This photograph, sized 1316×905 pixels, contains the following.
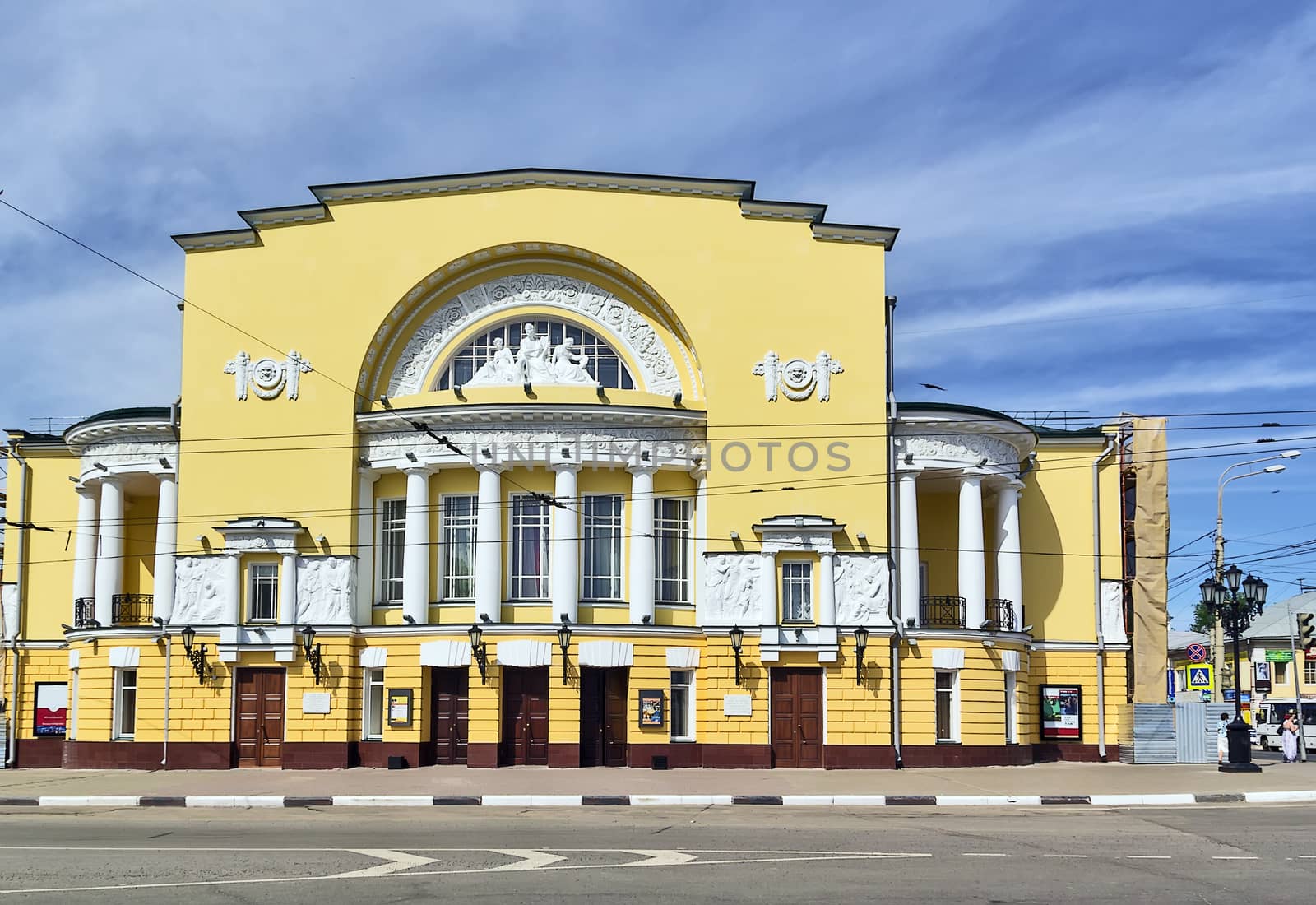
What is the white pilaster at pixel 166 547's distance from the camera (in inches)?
1369

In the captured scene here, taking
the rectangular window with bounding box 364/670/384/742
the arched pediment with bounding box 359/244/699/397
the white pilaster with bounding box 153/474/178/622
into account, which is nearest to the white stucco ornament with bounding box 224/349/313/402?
the arched pediment with bounding box 359/244/699/397

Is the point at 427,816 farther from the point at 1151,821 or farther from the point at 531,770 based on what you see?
the point at 1151,821

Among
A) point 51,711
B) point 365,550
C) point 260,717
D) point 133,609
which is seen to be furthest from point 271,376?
point 51,711

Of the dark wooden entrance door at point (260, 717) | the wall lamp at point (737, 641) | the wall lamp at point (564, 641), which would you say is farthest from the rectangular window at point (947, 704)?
the dark wooden entrance door at point (260, 717)

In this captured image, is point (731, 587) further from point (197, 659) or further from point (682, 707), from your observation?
point (197, 659)

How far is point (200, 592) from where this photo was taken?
111 ft

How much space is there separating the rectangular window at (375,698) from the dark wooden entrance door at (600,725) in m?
4.98

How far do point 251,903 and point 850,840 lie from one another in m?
8.23

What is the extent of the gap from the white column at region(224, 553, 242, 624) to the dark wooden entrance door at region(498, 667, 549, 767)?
6.62 meters

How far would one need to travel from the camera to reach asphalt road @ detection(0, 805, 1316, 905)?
45.3 ft

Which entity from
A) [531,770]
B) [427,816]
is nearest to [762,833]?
[427,816]

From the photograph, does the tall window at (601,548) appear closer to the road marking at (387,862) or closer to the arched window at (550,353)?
the arched window at (550,353)

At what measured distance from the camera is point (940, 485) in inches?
1407

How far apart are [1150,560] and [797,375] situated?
36.7ft
